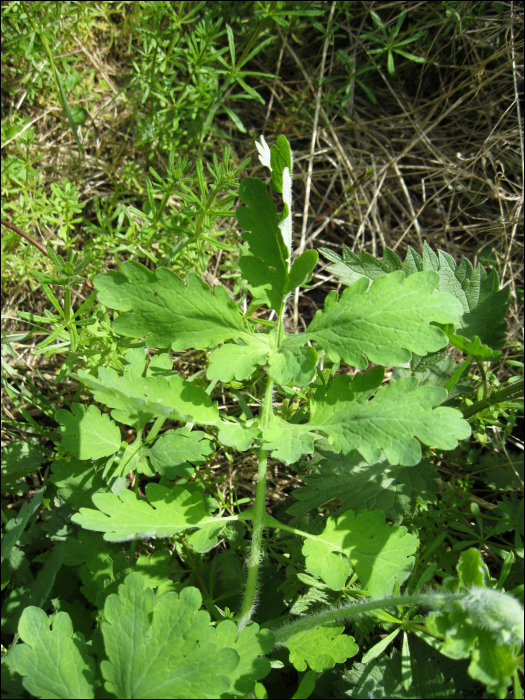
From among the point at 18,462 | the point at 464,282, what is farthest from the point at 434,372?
the point at 18,462

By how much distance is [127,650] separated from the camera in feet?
5.63

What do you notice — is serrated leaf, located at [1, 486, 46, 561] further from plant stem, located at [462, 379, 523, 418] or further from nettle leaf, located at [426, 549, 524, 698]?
plant stem, located at [462, 379, 523, 418]

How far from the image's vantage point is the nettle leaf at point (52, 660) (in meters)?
1.71

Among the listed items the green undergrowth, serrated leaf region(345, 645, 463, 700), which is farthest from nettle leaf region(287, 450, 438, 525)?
serrated leaf region(345, 645, 463, 700)

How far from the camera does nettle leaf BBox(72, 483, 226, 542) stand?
1787 millimetres

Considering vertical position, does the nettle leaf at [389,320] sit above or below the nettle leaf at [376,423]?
above

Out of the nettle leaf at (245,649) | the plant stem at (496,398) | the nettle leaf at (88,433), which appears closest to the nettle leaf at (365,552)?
the nettle leaf at (245,649)

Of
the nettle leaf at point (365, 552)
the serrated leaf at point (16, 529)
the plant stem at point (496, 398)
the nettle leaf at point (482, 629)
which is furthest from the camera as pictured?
the plant stem at point (496, 398)

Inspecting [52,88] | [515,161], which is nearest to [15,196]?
[52,88]

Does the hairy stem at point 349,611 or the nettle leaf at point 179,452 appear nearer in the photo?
the hairy stem at point 349,611

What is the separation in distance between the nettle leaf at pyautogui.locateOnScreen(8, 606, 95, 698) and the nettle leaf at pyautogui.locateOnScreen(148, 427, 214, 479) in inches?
25.0

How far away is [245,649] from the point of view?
183cm

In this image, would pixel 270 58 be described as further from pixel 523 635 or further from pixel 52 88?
pixel 523 635

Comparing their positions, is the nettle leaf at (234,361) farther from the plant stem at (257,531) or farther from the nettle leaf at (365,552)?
the nettle leaf at (365,552)
